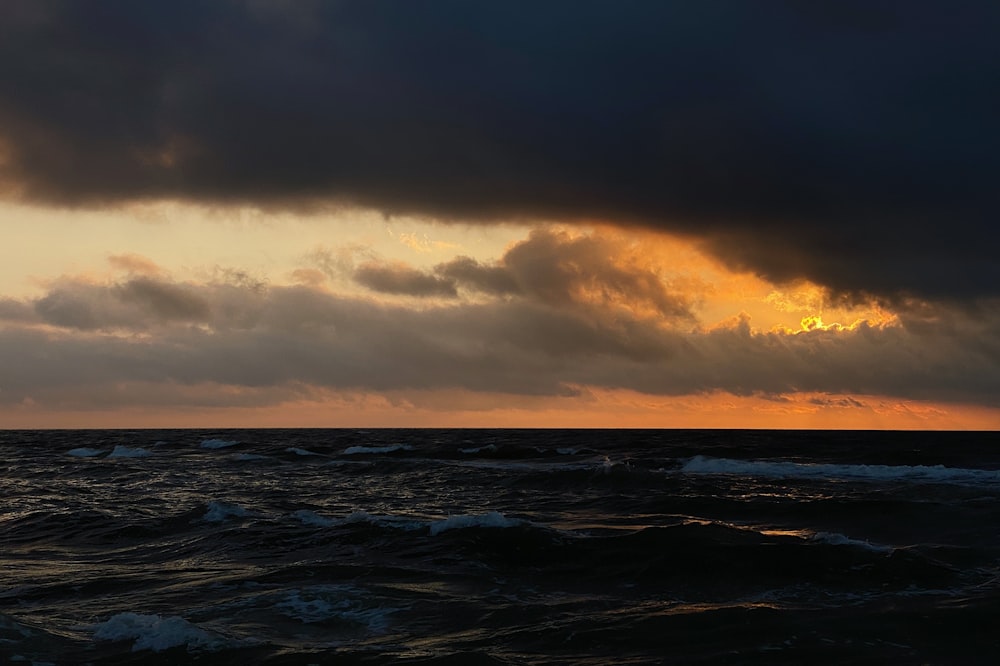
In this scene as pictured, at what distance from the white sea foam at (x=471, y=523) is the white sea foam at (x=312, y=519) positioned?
117 inches

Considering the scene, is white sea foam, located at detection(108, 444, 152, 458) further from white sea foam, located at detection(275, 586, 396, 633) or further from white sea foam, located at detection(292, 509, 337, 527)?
white sea foam, located at detection(275, 586, 396, 633)

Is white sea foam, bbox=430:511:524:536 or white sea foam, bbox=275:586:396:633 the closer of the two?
white sea foam, bbox=275:586:396:633

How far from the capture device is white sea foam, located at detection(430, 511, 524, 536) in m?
19.8

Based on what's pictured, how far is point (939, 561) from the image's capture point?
1565 cm

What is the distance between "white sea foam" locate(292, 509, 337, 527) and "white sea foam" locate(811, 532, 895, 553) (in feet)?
38.9

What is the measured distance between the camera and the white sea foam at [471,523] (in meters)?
19.8

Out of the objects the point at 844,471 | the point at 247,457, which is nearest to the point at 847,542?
the point at 844,471

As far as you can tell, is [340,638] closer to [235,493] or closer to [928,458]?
[235,493]

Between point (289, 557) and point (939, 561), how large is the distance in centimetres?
1286

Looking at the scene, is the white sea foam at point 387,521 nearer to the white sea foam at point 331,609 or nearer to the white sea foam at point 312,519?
the white sea foam at point 312,519

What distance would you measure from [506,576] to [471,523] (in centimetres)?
485

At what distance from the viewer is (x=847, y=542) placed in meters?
17.4

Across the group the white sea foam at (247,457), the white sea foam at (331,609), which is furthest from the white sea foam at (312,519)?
the white sea foam at (247,457)

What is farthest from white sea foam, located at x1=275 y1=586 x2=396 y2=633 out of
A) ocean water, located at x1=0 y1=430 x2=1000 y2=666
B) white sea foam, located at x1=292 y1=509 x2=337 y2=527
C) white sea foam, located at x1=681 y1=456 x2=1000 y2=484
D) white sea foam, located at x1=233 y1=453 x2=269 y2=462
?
white sea foam, located at x1=233 y1=453 x2=269 y2=462
